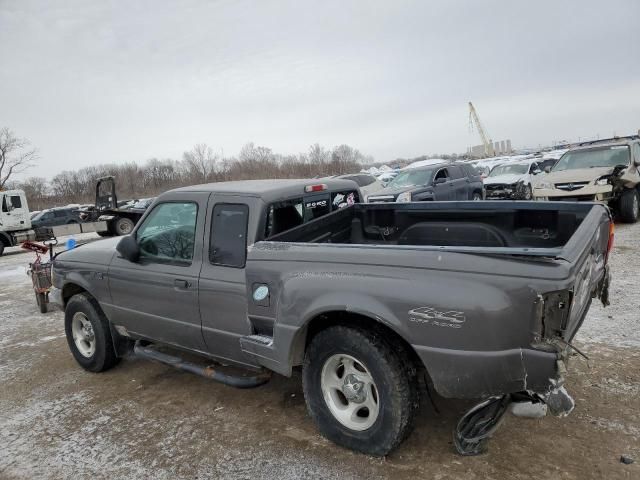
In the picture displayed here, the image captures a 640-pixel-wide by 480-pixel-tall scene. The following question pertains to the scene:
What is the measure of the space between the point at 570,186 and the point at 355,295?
10.1 metres

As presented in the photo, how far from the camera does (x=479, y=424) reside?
2645 millimetres

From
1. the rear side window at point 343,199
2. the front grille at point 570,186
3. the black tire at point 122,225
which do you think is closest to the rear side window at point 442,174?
the front grille at point 570,186

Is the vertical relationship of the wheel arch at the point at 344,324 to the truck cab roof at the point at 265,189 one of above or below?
below

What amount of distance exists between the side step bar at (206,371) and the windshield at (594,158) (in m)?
10.9

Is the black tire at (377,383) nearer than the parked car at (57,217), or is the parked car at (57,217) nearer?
the black tire at (377,383)

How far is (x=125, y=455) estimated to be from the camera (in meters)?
3.18

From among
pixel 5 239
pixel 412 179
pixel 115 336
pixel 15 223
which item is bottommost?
pixel 115 336

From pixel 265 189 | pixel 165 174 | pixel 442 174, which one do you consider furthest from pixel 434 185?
pixel 165 174

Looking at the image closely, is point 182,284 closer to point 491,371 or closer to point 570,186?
point 491,371

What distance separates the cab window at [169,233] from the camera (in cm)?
366

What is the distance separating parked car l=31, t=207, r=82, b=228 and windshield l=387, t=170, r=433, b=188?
59.7ft

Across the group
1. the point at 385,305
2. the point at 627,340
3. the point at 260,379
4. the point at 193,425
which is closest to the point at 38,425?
the point at 193,425

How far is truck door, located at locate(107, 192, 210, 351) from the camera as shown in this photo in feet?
11.7

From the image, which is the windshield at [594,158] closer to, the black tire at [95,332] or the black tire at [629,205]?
the black tire at [629,205]
